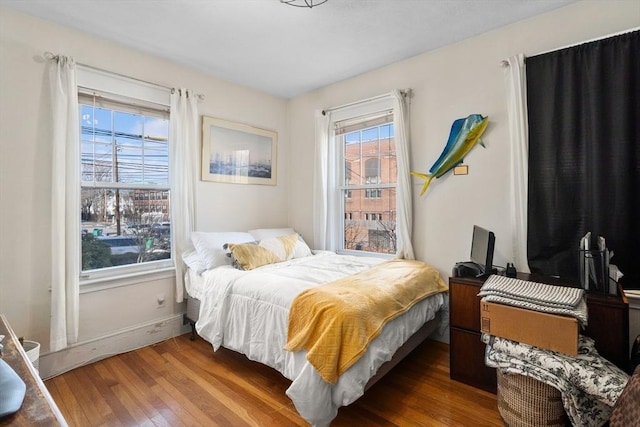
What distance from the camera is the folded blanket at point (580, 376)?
138cm

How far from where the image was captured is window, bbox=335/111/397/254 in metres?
3.26

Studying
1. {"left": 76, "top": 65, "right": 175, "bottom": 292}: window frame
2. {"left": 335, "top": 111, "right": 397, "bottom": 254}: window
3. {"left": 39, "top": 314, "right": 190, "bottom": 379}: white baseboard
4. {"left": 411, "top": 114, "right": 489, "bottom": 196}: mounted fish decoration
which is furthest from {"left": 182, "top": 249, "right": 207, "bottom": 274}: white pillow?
{"left": 411, "top": 114, "right": 489, "bottom": 196}: mounted fish decoration

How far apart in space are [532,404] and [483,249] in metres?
0.99

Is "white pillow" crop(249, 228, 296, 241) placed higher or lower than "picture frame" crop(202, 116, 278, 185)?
lower

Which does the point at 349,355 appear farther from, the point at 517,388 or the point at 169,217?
the point at 169,217

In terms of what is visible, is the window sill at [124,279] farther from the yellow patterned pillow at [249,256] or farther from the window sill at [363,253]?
the window sill at [363,253]

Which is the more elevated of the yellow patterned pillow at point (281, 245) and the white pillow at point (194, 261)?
the yellow patterned pillow at point (281, 245)

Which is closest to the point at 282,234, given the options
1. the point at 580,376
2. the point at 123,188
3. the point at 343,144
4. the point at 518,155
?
the point at 343,144

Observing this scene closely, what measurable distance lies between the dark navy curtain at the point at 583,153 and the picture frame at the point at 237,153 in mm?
2703

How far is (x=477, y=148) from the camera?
2.62 m

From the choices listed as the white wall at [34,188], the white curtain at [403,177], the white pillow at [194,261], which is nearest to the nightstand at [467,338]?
the white curtain at [403,177]

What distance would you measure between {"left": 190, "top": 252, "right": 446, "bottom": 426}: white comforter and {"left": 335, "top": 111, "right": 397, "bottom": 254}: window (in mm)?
618

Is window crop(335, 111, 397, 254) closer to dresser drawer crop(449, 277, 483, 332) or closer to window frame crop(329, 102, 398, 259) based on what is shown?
window frame crop(329, 102, 398, 259)

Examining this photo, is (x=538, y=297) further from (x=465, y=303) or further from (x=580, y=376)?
(x=465, y=303)
